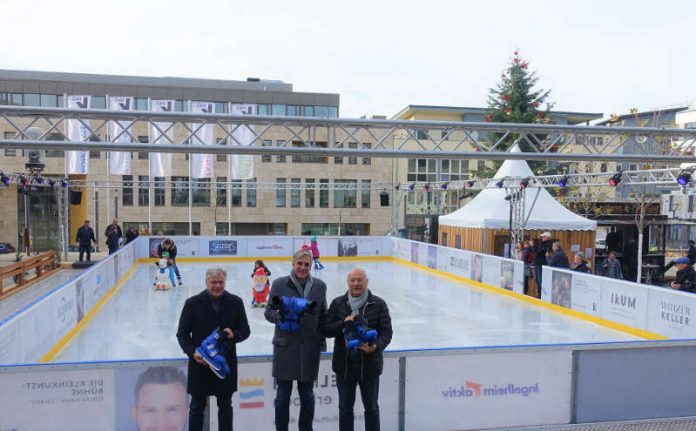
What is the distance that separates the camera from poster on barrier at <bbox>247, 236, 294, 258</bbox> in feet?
76.2

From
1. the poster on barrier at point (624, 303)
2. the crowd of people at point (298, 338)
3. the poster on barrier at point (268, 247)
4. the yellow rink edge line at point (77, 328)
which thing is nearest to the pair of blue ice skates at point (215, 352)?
the crowd of people at point (298, 338)

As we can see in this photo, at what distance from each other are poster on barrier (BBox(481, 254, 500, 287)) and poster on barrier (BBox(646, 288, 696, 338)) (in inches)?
218

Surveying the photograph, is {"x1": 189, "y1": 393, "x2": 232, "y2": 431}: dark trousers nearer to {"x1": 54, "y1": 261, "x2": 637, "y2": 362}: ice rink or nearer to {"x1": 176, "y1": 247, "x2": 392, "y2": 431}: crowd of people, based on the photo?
{"x1": 176, "y1": 247, "x2": 392, "y2": 431}: crowd of people

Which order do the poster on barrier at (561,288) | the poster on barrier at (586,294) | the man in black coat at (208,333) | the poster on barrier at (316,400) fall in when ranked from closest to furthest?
1. the man in black coat at (208,333)
2. the poster on barrier at (316,400)
3. the poster on barrier at (586,294)
4. the poster on barrier at (561,288)

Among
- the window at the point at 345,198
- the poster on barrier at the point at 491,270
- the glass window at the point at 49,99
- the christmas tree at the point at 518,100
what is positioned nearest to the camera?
the poster on barrier at the point at 491,270

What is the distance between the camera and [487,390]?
507 centimetres

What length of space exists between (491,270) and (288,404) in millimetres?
12164

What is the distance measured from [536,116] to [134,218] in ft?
82.2

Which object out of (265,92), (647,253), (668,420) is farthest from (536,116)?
(668,420)

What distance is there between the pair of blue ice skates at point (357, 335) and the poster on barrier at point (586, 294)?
867 centimetres

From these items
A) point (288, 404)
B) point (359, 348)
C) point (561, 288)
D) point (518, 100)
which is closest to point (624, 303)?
point (561, 288)

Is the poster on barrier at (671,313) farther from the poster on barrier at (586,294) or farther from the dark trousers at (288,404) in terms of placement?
the dark trousers at (288,404)

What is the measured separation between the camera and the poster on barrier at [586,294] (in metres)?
11.3

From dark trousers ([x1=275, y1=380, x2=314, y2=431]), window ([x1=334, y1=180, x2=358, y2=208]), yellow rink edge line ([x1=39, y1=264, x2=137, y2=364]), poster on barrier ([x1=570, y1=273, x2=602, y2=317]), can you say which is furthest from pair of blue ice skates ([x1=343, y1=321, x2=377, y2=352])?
window ([x1=334, y1=180, x2=358, y2=208])
